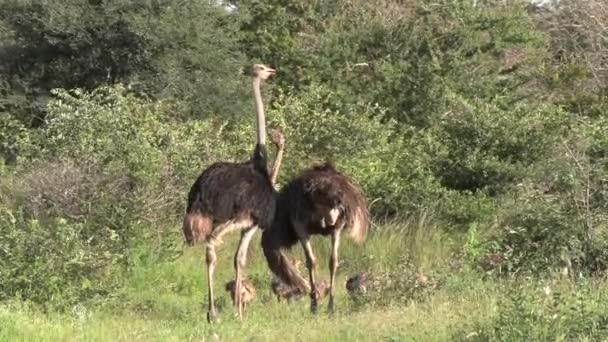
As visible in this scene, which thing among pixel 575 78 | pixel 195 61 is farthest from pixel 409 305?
pixel 575 78

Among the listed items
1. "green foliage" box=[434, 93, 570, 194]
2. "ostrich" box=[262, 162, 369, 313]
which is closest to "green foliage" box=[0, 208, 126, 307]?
"ostrich" box=[262, 162, 369, 313]

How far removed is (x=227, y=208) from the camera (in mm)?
10453

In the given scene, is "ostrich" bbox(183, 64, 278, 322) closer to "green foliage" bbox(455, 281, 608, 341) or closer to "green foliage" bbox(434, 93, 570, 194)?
"green foliage" bbox(455, 281, 608, 341)

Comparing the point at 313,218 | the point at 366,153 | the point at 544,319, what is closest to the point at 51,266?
the point at 313,218

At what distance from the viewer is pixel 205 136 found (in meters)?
15.8

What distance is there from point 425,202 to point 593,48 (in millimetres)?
11719

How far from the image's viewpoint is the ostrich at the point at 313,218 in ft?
35.1

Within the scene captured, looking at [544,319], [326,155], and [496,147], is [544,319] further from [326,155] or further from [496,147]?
[326,155]

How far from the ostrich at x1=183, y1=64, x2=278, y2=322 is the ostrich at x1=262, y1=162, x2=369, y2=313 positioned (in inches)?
12.9

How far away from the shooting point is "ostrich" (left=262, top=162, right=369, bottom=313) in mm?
10711

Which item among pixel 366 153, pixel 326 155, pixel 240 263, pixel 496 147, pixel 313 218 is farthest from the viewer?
pixel 366 153

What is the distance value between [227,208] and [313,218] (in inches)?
37.5

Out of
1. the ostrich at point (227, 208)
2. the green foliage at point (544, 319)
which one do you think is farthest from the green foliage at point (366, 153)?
the green foliage at point (544, 319)

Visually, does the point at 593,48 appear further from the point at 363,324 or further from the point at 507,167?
the point at 363,324
